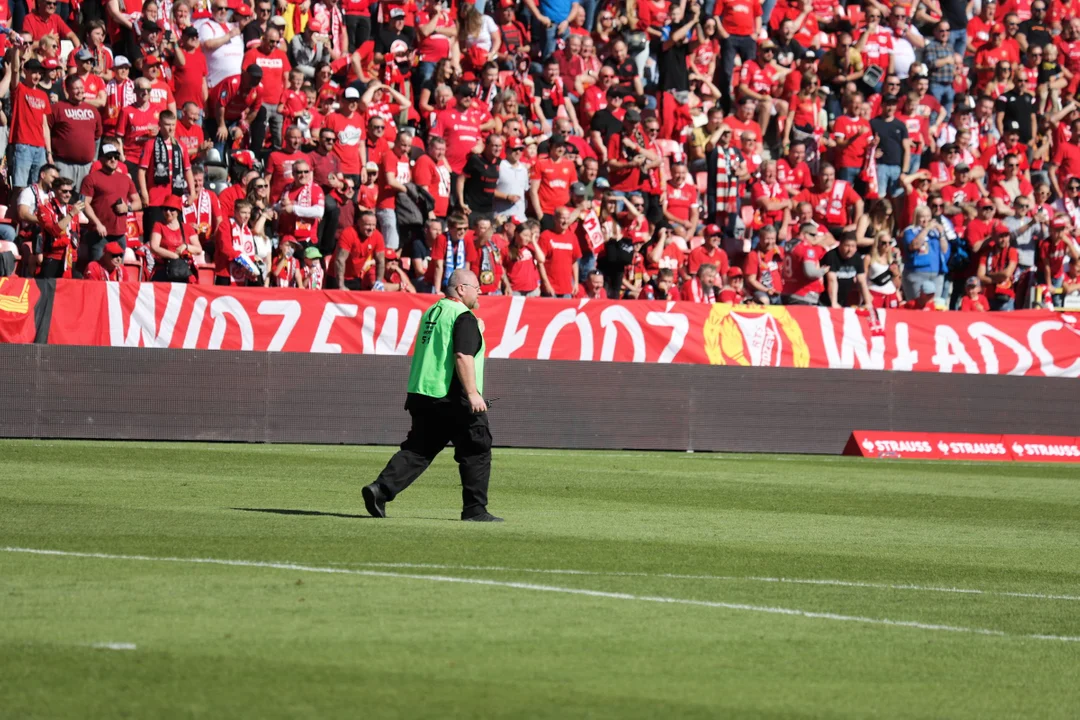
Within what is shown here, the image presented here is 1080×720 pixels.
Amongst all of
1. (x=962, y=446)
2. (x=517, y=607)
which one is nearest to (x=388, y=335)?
(x=962, y=446)

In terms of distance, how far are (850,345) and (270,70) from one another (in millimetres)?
9565

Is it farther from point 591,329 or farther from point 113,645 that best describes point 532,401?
point 113,645

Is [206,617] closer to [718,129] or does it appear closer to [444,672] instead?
[444,672]

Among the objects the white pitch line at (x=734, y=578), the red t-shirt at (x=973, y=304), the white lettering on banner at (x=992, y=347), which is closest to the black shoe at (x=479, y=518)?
the white pitch line at (x=734, y=578)

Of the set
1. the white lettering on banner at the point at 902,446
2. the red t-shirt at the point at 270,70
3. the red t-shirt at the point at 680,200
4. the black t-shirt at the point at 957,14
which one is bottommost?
the white lettering on banner at the point at 902,446

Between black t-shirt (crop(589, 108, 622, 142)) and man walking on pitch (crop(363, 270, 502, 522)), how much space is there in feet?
52.5

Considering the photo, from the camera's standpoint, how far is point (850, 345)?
26.2 meters

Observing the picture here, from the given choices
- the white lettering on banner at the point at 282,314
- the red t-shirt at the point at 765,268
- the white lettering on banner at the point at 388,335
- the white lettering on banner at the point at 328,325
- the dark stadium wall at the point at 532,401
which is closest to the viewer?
the dark stadium wall at the point at 532,401

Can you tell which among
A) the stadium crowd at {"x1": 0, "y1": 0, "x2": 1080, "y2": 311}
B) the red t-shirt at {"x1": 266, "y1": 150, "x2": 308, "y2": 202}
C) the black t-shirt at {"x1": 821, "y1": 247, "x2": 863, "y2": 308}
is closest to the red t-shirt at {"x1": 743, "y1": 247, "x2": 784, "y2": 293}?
the stadium crowd at {"x1": 0, "y1": 0, "x2": 1080, "y2": 311}

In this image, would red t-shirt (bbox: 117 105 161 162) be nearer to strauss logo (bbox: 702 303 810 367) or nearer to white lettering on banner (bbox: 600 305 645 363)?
white lettering on banner (bbox: 600 305 645 363)

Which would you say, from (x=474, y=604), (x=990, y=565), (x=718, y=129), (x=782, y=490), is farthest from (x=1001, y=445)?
(x=474, y=604)

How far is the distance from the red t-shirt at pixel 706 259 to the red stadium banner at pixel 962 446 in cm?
350

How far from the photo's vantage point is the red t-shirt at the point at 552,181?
2647 cm

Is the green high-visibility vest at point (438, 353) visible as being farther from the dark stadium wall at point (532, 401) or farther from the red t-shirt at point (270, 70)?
the red t-shirt at point (270, 70)
